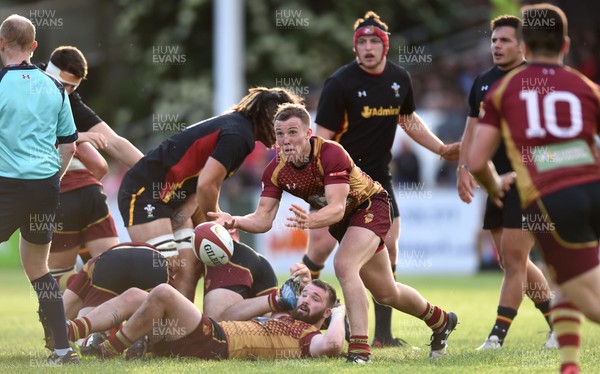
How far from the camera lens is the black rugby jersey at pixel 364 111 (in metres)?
8.91

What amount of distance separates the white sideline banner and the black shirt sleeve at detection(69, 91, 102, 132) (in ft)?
29.4

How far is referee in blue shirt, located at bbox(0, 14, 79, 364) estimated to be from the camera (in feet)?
23.0

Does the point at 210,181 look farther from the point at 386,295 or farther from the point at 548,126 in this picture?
the point at 548,126

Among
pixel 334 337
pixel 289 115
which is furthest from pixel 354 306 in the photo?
pixel 289 115

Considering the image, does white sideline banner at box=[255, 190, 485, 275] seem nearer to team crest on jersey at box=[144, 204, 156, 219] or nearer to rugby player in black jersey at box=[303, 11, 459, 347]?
rugby player in black jersey at box=[303, 11, 459, 347]

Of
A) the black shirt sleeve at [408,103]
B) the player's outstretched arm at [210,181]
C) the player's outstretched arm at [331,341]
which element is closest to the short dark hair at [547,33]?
the player's outstretched arm at [331,341]

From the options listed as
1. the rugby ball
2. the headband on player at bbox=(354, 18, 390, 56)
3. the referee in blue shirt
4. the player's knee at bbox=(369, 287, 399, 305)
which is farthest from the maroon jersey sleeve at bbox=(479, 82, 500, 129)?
the headband on player at bbox=(354, 18, 390, 56)

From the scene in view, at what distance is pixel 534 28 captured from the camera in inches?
219

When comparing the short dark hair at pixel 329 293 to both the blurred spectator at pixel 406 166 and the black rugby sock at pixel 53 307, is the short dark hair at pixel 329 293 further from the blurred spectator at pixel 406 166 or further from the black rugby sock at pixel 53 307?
the blurred spectator at pixel 406 166

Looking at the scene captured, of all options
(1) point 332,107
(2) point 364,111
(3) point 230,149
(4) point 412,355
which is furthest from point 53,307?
(2) point 364,111

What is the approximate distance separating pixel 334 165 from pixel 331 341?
121 cm

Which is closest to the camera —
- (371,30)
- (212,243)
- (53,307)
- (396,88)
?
→ (53,307)

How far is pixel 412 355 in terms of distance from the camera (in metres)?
7.89

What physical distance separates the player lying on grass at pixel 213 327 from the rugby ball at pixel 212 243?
533 mm
